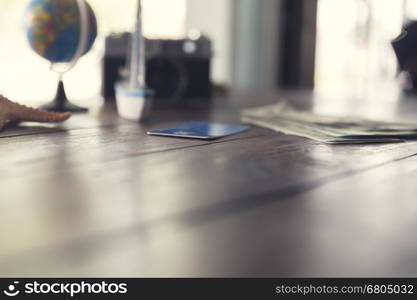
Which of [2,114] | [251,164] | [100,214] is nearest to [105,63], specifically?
[2,114]

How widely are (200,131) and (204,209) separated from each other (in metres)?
0.47

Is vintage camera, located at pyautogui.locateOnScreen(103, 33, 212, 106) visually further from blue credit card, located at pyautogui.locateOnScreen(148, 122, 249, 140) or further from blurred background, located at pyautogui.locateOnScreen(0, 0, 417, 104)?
blurred background, located at pyautogui.locateOnScreen(0, 0, 417, 104)

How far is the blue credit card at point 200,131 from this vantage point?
34.0 inches

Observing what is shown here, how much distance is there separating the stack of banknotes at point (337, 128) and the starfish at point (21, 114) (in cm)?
39

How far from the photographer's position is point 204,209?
17.9 inches

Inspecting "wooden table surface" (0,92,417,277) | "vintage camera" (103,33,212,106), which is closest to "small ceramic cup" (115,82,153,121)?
"wooden table surface" (0,92,417,277)

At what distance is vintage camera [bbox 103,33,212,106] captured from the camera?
1.68m

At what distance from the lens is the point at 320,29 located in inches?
188

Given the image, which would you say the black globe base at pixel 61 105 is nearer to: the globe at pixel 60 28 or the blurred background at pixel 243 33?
the globe at pixel 60 28

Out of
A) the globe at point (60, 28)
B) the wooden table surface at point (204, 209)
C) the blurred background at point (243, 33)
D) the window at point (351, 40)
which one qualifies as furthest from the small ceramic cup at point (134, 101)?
the window at point (351, 40)

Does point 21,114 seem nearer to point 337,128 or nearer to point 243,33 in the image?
point 337,128

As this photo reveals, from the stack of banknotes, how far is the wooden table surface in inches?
2.8

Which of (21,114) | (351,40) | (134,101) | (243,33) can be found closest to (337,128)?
(134,101)

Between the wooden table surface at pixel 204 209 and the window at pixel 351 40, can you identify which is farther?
the window at pixel 351 40
